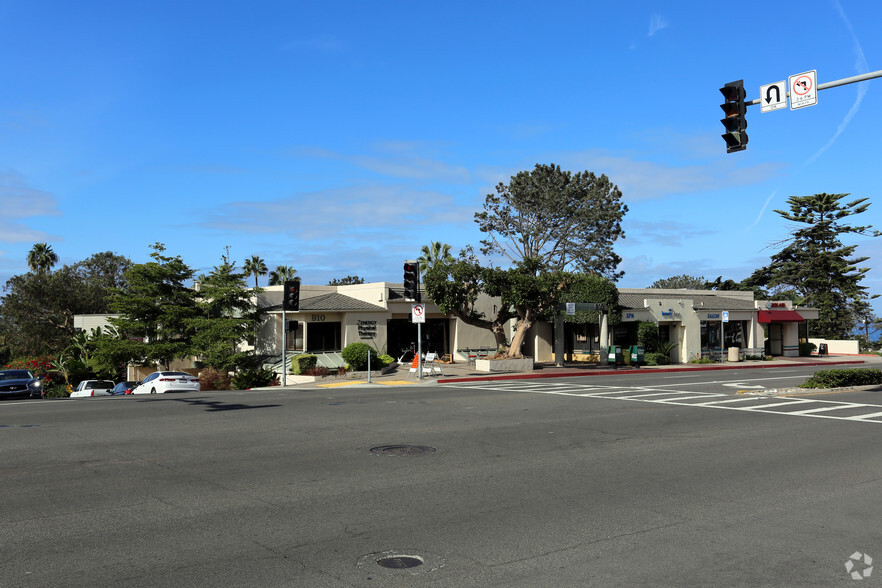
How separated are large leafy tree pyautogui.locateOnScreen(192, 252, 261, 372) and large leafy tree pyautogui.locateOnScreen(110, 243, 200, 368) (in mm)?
796

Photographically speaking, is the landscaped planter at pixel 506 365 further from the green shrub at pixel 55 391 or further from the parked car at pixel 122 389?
the green shrub at pixel 55 391

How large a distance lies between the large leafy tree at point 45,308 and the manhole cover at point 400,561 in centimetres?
6072

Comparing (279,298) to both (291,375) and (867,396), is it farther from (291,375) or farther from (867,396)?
(867,396)

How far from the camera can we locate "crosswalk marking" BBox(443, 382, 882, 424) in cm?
1728

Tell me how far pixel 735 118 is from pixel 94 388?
35726mm

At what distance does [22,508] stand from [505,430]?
Result: 28.4 feet

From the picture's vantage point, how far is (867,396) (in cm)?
2156

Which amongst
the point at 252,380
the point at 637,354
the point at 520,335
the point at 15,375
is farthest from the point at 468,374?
the point at 15,375

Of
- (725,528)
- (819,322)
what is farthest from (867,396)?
(819,322)

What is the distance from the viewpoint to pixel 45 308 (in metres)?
63.2

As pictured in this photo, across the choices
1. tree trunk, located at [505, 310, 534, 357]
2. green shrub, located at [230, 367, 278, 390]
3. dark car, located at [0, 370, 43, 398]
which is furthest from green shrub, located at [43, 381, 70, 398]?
tree trunk, located at [505, 310, 534, 357]

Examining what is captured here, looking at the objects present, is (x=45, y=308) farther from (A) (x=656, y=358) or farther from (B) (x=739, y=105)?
(B) (x=739, y=105)

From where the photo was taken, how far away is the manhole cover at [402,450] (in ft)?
36.6

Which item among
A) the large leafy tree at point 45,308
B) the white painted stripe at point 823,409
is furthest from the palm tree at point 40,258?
the white painted stripe at point 823,409
